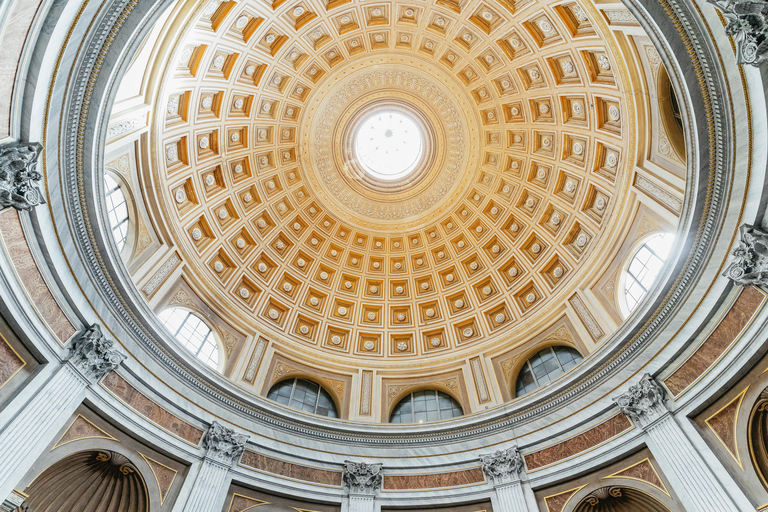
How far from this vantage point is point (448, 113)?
23.2 metres

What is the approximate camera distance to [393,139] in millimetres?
26656

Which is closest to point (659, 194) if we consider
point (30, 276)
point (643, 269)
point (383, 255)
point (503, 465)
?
point (643, 269)

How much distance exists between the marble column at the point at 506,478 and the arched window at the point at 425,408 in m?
3.94

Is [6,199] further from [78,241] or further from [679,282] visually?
[679,282]

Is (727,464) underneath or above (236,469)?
underneath

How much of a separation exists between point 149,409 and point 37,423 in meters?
3.26

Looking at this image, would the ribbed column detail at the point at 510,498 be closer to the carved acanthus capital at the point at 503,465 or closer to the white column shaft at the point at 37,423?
the carved acanthus capital at the point at 503,465

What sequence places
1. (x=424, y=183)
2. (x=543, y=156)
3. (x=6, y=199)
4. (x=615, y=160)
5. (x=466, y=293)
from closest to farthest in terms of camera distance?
(x=6, y=199)
(x=615, y=160)
(x=543, y=156)
(x=466, y=293)
(x=424, y=183)

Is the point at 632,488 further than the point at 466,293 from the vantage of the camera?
No

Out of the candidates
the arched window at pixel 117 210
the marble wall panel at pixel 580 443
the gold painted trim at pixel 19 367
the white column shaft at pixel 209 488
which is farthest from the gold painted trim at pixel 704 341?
the arched window at pixel 117 210

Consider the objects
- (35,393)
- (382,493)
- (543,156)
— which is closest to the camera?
(35,393)

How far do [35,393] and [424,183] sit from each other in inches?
776

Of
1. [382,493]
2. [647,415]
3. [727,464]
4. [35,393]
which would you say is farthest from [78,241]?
[727,464]

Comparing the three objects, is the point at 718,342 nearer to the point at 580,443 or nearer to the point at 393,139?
the point at 580,443
